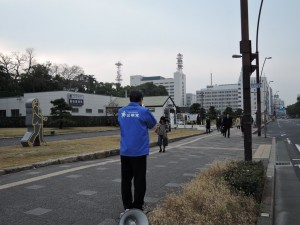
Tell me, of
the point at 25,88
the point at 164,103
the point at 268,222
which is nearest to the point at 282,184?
the point at 268,222

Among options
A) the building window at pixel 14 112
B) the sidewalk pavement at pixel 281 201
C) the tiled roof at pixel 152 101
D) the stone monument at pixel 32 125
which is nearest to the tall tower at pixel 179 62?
the tiled roof at pixel 152 101

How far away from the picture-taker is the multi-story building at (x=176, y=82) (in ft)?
418

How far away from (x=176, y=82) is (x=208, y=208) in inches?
4874

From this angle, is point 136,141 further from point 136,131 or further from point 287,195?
point 287,195

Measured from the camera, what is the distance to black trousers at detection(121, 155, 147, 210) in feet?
15.5

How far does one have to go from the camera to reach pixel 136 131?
467cm

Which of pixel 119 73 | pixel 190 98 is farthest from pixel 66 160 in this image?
pixel 190 98

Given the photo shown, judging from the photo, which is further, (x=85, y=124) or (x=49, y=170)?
(x=85, y=124)

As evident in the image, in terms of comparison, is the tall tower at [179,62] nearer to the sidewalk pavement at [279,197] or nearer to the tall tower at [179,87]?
the tall tower at [179,87]

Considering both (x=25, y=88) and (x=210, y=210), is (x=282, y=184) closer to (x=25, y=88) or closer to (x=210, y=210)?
(x=210, y=210)

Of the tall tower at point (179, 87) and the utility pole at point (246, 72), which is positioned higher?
the tall tower at point (179, 87)

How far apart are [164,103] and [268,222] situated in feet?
170

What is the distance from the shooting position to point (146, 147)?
187 inches

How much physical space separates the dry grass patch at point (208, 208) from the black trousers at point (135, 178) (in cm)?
28
